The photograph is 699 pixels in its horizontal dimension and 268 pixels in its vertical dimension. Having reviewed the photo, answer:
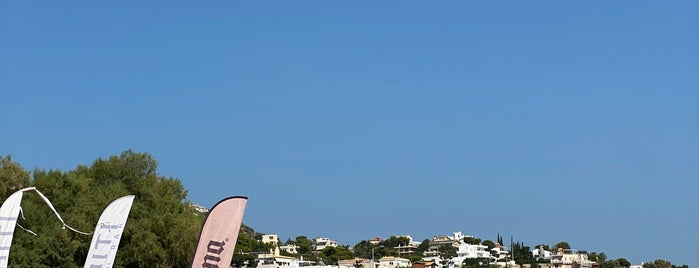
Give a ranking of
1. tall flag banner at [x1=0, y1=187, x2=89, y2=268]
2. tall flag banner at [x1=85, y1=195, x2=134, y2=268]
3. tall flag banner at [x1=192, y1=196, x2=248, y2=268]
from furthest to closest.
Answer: tall flag banner at [x1=85, y1=195, x2=134, y2=268] → tall flag banner at [x1=0, y1=187, x2=89, y2=268] → tall flag banner at [x1=192, y1=196, x2=248, y2=268]

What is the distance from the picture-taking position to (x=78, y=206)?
60188 millimetres

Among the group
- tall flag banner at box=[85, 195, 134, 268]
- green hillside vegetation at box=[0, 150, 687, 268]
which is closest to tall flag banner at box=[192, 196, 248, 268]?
tall flag banner at box=[85, 195, 134, 268]

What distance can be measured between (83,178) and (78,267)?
666 cm

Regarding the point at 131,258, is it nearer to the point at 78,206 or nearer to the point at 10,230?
the point at 78,206

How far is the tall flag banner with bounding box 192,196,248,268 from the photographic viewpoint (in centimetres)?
3109

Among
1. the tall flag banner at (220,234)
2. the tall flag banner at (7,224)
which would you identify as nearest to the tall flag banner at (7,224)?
the tall flag banner at (7,224)

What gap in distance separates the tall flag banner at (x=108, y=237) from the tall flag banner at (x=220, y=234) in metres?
6.70

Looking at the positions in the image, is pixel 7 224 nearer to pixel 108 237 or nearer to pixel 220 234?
pixel 108 237

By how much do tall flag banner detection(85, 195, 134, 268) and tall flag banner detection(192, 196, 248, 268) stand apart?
6.70 metres

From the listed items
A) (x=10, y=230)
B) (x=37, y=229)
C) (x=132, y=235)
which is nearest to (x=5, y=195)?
(x=37, y=229)

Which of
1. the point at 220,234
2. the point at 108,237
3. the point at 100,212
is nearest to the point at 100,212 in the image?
the point at 100,212

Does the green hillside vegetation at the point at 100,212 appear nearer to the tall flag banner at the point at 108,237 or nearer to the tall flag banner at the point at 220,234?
the tall flag banner at the point at 108,237

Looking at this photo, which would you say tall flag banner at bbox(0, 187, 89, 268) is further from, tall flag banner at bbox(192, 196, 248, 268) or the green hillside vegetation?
the green hillside vegetation

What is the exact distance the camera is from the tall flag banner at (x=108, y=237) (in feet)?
121
